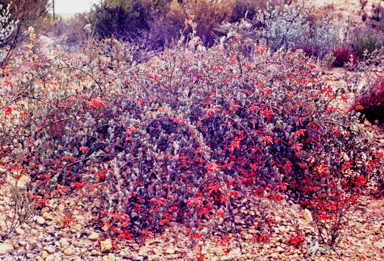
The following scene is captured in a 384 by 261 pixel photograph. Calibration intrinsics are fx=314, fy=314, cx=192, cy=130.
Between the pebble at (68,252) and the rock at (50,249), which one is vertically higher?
the rock at (50,249)

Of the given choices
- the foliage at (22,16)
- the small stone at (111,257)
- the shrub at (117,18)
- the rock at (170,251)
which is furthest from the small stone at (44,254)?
the shrub at (117,18)

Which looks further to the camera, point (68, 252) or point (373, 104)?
point (373, 104)

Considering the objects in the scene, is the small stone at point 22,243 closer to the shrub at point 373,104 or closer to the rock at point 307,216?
the rock at point 307,216

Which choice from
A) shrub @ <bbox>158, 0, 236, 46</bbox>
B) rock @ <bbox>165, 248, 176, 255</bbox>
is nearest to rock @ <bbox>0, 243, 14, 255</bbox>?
rock @ <bbox>165, 248, 176, 255</bbox>

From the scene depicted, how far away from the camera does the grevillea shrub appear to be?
2.44 m

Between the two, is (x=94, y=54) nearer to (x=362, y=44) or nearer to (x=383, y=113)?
(x=383, y=113)

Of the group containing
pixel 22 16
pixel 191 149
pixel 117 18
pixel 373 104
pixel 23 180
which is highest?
pixel 117 18

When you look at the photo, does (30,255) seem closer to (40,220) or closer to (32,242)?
(32,242)

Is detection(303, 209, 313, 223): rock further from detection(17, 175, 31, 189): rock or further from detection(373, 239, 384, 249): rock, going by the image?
detection(17, 175, 31, 189): rock

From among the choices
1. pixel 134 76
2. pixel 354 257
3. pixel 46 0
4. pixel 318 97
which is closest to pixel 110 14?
pixel 46 0

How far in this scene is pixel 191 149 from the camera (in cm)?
264

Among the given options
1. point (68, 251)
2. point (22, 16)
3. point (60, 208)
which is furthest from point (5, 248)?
point (22, 16)

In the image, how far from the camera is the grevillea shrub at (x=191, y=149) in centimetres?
244

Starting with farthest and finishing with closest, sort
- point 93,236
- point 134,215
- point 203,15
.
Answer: point 203,15 < point 134,215 < point 93,236
